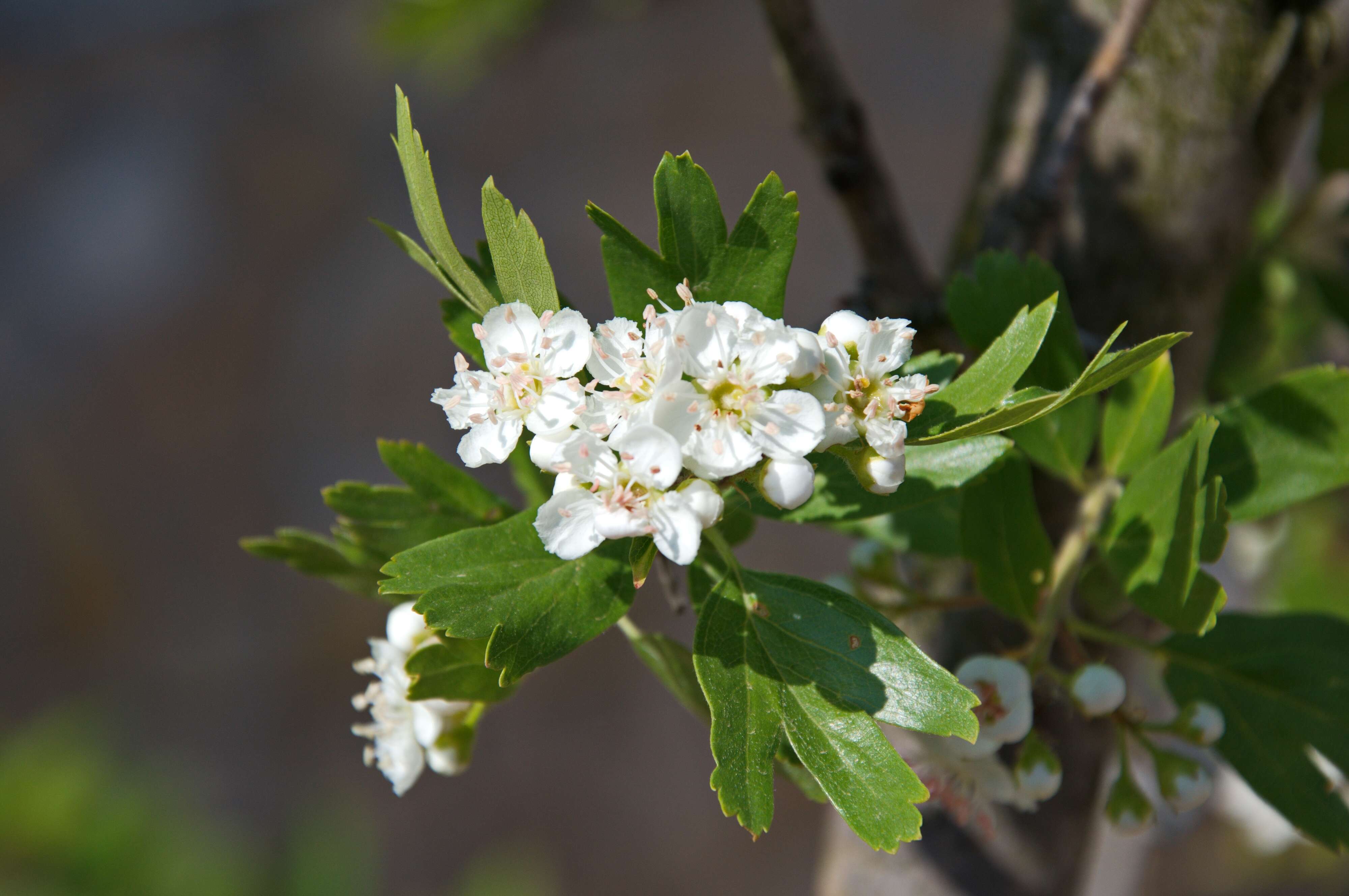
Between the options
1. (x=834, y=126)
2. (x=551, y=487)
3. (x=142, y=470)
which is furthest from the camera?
(x=142, y=470)

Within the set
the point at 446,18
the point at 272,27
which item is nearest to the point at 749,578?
the point at 446,18

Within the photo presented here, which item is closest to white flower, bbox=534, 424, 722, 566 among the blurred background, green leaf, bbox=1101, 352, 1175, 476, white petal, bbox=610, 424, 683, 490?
white petal, bbox=610, 424, 683, 490

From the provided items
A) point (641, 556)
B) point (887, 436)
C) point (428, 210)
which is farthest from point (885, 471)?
point (428, 210)

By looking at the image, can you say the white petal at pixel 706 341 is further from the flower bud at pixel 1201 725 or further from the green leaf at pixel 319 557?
the flower bud at pixel 1201 725

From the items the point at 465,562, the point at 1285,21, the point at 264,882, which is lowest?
the point at 264,882

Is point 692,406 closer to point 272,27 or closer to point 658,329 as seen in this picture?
point 658,329

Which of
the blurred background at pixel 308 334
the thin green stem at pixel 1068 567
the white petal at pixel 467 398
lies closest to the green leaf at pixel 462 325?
the white petal at pixel 467 398
